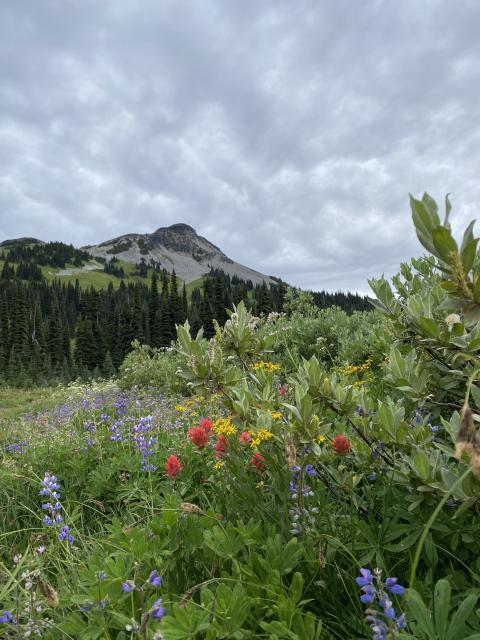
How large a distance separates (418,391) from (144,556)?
72.2 inches

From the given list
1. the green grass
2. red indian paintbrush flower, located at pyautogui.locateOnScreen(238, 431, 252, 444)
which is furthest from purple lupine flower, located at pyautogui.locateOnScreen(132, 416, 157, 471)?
the green grass

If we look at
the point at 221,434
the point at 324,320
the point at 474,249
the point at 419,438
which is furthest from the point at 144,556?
the point at 324,320

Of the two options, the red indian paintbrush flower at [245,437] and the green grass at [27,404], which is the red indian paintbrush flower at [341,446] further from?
the green grass at [27,404]

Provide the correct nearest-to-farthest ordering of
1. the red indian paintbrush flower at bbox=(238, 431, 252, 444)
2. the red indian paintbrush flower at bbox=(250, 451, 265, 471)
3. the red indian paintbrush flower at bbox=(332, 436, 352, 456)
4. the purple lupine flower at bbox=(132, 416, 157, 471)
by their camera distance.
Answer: the red indian paintbrush flower at bbox=(332, 436, 352, 456), the red indian paintbrush flower at bbox=(250, 451, 265, 471), the red indian paintbrush flower at bbox=(238, 431, 252, 444), the purple lupine flower at bbox=(132, 416, 157, 471)

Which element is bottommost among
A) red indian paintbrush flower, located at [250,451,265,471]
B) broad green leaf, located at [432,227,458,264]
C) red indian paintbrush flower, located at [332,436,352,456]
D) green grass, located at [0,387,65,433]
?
green grass, located at [0,387,65,433]

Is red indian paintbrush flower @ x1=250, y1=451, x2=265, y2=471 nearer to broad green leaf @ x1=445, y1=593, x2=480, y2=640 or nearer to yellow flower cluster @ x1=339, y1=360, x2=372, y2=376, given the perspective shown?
broad green leaf @ x1=445, y1=593, x2=480, y2=640

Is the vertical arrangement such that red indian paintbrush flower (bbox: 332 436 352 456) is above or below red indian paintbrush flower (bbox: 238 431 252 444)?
above

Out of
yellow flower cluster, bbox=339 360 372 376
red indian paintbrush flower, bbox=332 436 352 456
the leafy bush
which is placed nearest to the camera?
red indian paintbrush flower, bbox=332 436 352 456

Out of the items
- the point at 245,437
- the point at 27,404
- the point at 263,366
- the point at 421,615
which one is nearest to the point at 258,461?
the point at 245,437

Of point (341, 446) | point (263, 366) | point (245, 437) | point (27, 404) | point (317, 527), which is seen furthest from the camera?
point (27, 404)

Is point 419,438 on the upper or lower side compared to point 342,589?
upper

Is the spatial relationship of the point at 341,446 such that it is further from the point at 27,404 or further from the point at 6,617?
the point at 27,404

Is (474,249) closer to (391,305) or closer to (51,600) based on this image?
(391,305)

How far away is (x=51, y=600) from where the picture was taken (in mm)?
1463
